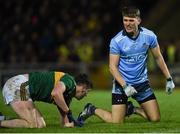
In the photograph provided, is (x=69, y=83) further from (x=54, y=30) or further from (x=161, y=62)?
(x=54, y=30)

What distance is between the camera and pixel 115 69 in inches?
491

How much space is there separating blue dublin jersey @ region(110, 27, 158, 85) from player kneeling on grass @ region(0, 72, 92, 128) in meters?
1.15

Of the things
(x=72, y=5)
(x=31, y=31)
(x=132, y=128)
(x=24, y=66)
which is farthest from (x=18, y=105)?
(x=72, y=5)

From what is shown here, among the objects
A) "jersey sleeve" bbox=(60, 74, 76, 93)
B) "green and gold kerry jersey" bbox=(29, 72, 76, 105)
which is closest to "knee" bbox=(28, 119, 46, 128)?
"green and gold kerry jersey" bbox=(29, 72, 76, 105)

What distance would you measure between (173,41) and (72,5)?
497 centimetres

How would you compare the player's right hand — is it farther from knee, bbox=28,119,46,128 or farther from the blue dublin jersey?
knee, bbox=28,119,46,128

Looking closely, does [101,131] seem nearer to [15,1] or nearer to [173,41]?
[173,41]

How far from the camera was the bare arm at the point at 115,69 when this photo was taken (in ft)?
40.5

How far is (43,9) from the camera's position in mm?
27984

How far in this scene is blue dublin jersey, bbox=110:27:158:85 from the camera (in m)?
12.6

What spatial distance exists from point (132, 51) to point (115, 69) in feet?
1.60

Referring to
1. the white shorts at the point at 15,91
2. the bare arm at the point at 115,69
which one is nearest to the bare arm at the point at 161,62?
the bare arm at the point at 115,69

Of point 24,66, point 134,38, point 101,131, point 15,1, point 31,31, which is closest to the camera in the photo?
point 101,131

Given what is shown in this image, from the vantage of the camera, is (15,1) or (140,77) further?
(15,1)
